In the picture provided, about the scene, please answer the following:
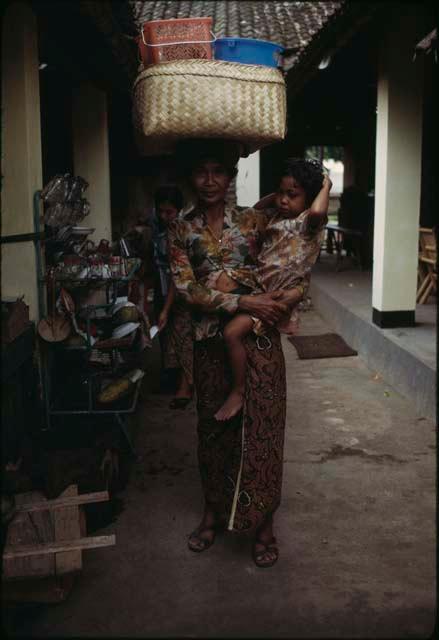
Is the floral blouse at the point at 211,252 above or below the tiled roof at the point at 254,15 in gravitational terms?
below

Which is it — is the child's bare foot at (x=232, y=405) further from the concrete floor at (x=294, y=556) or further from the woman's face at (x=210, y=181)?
the woman's face at (x=210, y=181)

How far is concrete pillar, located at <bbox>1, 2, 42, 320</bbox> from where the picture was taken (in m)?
3.82

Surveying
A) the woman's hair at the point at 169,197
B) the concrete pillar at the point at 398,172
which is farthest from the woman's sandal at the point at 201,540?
the concrete pillar at the point at 398,172

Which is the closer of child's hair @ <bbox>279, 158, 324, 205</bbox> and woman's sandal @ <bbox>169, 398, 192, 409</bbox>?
child's hair @ <bbox>279, 158, 324, 205</bbox>

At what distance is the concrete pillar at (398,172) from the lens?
255 inches

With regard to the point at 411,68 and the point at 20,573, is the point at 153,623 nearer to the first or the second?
the point at 20,573

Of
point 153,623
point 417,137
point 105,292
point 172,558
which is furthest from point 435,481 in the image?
point 417,137

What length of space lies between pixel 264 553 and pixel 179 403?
2524 mm

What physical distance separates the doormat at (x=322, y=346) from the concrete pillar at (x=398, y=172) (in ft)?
2.79

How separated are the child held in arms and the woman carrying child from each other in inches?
1.3

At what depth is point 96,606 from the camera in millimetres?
2910

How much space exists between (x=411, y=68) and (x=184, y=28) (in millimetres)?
4023

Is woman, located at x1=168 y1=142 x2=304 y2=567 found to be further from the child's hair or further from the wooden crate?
the wooden crate

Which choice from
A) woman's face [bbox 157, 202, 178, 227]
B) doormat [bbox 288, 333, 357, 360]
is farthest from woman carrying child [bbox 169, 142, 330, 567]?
doormat [bbox 288, 333, 357, 360]
